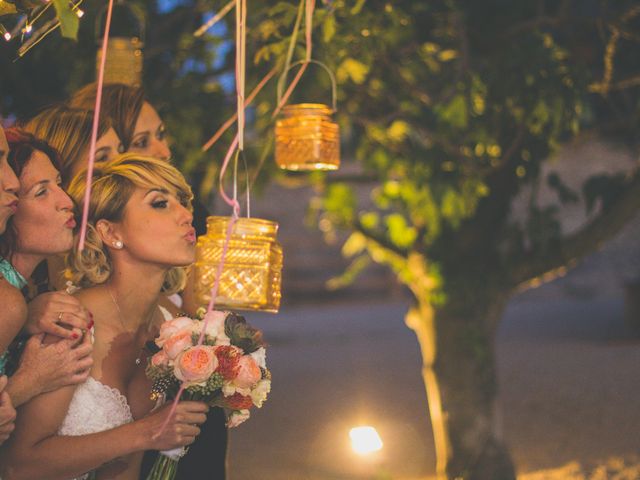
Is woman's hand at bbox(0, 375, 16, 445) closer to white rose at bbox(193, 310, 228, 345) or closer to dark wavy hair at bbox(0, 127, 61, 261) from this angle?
dark wavy hair at bbox(0, 127, 61, 261)

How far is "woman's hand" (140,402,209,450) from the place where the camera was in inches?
99.8

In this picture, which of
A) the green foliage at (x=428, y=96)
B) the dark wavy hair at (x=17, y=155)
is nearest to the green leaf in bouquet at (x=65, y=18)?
the dark wavy hair at (x=17, y=155)

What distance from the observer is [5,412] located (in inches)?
93.4

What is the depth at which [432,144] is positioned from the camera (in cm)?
540

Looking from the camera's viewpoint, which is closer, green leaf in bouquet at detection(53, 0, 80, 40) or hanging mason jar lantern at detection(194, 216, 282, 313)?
green leaf in bouquet at detection(53, 0, 80, 40)

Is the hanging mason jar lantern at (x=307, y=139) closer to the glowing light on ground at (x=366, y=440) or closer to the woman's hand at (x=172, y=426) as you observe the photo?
the woman's hand at (x=172, y=426)

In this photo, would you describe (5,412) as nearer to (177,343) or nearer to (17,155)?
(177,343)

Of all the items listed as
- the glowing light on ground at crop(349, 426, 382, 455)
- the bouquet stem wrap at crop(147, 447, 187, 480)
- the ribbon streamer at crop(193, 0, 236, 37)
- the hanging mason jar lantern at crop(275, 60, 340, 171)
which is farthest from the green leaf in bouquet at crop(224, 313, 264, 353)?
the glowing light on ground at crop(349, 426, 382, 455)

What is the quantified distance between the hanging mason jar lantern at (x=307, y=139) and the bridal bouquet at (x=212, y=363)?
754 mm

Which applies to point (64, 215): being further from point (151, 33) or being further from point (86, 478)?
point (151, 33)

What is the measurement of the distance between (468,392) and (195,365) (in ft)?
14.4

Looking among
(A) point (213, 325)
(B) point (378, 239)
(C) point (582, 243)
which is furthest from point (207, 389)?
(B) point (378, 239)

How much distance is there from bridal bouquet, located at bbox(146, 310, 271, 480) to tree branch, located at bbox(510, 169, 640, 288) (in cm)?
344

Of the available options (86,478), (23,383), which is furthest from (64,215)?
(86,478)
